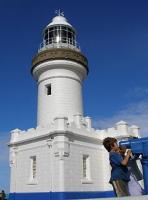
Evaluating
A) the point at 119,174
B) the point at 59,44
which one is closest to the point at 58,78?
the point at 59,44

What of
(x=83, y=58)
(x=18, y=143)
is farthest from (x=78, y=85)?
(x=18, y=143)

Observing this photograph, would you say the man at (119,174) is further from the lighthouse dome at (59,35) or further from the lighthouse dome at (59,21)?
the lighthouse dome at (59,21)

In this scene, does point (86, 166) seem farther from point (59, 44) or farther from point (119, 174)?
point (119, 174)

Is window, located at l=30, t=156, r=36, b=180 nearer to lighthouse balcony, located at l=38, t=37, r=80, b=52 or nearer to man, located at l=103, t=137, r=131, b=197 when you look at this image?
lighthouse balcony, located at l=38, t=37, r=80, b=52

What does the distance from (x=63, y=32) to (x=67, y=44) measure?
1145 millimetres

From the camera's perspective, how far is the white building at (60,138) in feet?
54.4

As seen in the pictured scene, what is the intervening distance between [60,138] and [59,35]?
8.53m

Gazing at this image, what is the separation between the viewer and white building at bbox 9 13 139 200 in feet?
54.4

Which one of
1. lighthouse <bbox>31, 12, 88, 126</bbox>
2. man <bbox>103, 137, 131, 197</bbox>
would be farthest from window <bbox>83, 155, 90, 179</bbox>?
man <bbox>103, 137, 131, 197</bbox>

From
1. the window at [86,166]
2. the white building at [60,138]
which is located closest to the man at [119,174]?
the white building at [60,138]

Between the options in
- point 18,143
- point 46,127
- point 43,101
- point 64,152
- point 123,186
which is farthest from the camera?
point 43,101

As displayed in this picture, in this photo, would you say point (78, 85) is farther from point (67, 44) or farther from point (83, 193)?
point (83, 193)

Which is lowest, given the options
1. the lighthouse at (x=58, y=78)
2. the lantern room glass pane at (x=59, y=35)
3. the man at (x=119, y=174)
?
the man at (x=119, y=174)

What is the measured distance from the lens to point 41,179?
17.0 meters
